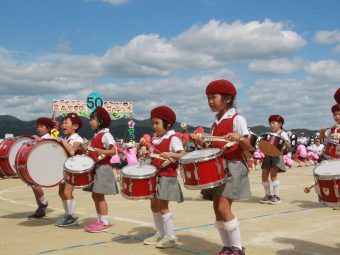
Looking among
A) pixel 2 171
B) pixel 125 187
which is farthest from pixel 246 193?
pixel 2 171

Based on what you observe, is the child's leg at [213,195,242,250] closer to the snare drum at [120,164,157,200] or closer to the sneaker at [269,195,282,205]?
the snare drum at [120,164,157,200]

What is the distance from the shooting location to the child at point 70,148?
707 centimetres

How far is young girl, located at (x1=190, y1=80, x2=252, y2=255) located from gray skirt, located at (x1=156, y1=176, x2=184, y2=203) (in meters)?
0.83

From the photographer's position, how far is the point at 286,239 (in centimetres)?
561

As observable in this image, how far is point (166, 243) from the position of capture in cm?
538

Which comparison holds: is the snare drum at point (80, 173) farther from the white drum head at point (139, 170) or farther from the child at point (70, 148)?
the white drum head at point (139, 170)

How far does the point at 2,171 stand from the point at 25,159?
3.31 ft

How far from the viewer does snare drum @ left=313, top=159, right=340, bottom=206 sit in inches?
160

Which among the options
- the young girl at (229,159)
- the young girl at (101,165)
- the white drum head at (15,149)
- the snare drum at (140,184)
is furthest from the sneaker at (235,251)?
the white drum head at (15,149)

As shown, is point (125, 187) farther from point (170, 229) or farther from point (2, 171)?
point (2, 171)

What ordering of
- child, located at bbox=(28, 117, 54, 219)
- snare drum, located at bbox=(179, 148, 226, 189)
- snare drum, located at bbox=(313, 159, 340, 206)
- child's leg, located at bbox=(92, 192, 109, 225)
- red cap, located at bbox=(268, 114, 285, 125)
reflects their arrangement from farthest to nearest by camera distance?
red cap, located at bbox=(268, 114, 285, 125), child, located at bbox=(28, 117, 54, 219), child's leg, located at bbox=(92, 192, 109, 225), snare drum, located at bbox=(179, 148, 226, 189), snare drum, located at bbox=(313, 159, 340, 206)

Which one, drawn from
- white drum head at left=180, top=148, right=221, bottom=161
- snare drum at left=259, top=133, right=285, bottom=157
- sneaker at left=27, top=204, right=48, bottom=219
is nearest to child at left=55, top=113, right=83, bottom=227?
sneaker at left=27, top=204, right=48, bottom=219

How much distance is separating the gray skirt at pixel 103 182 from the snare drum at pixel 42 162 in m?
0.89

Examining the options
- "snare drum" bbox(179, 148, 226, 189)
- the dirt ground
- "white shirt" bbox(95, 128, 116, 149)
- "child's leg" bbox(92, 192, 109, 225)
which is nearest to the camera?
"snare drum" bbox(179, 148, 226, 189)
